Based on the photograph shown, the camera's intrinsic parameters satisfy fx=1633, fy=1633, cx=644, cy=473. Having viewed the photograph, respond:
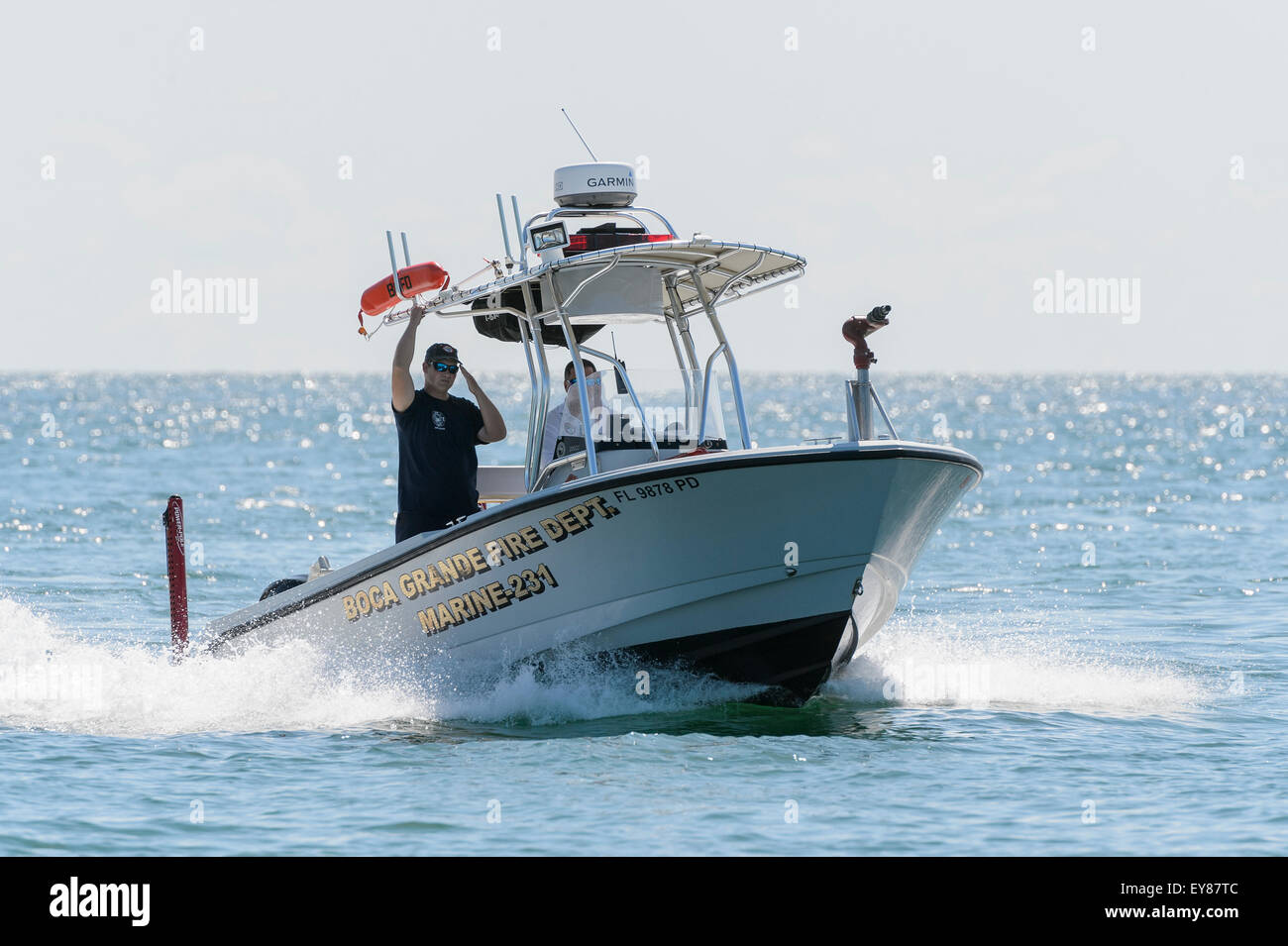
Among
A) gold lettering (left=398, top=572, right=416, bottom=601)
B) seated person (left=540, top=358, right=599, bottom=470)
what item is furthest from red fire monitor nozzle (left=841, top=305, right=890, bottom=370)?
gold lettering (left=398, top=572, right=416, bottom=601)

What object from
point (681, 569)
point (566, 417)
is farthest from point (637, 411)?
point (681, 569)

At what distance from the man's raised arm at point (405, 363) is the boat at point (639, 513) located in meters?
0.16

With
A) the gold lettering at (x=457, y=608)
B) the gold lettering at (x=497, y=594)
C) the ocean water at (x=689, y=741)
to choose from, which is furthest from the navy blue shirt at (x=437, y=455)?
the ocean water at (x=689, y=741)

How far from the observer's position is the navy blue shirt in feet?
33.6

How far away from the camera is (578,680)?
10.0 m

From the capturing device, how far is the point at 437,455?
10.3m

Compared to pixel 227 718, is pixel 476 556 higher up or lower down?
higher up

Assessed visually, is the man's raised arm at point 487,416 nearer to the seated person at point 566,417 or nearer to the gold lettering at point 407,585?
the seated person at point 566,417

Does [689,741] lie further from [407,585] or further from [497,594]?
[407,585]

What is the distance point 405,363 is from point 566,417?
1075 mm
